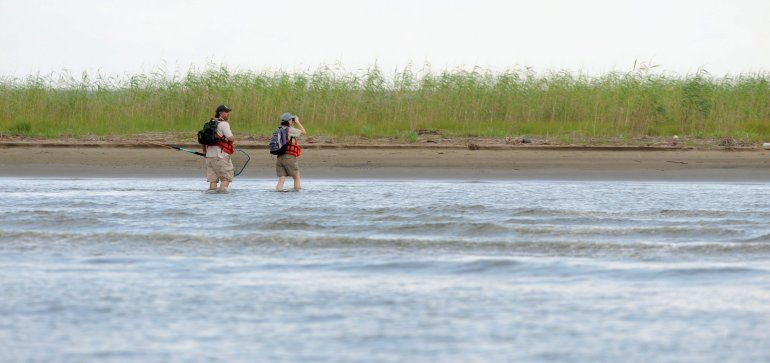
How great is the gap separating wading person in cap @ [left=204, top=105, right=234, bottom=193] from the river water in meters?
0.78

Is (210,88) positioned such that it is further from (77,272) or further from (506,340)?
(506,340)

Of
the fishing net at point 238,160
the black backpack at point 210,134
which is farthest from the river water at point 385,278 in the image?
the fishing net at point 238,160

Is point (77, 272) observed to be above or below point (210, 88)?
below

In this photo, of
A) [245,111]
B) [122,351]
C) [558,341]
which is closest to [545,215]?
[558,341]

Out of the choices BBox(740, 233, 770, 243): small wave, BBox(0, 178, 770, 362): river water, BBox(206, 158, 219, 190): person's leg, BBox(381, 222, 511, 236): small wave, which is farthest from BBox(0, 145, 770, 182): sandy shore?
BBox(740, 233, 770, 243): small wave

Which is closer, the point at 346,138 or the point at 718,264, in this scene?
the point at 718,264

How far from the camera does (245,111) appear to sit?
2178cm

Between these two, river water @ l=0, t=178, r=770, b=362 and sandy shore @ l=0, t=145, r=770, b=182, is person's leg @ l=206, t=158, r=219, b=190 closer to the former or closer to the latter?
river water @ l=0, t=178, r=770, b=362

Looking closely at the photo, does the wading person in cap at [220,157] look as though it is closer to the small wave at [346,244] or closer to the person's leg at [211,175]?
the person's leg at [211,175]

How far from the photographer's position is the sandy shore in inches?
655

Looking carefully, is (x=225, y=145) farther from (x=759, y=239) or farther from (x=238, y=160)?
(x=759, y=239)

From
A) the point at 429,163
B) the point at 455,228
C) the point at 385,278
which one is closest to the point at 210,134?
the point at 455,228

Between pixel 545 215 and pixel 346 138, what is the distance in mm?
8422

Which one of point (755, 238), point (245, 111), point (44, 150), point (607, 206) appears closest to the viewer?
point (755, 238)
